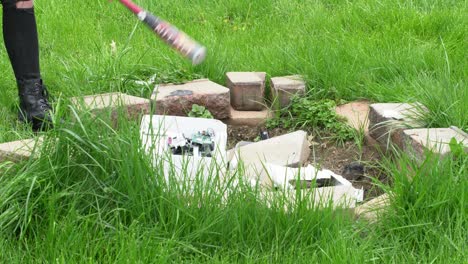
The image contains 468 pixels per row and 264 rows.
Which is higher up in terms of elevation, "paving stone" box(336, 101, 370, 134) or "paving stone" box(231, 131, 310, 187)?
"paving stone" box(336, 101, 370, 134)

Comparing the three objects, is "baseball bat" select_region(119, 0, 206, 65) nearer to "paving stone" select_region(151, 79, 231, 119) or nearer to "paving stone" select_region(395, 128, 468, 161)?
"paving stone" select_region(151, 79, 231, 119)

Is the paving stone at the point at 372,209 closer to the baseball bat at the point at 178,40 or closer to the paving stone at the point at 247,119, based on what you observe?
the baseball bat at the point at 178,40

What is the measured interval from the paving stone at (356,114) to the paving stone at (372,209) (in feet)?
3.20

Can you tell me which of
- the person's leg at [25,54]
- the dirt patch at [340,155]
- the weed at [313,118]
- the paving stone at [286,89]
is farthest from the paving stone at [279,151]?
the person's leg at [25,54]

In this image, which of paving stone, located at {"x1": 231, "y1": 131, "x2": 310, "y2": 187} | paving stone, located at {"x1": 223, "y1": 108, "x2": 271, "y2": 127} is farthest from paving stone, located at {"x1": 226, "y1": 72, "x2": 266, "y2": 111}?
paving stone, located at {"x1": 231, "y1": 131, "x2": 310, "y2": 187}

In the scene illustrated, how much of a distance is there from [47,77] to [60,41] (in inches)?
31.6

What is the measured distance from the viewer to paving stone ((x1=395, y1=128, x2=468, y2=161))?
324 cm

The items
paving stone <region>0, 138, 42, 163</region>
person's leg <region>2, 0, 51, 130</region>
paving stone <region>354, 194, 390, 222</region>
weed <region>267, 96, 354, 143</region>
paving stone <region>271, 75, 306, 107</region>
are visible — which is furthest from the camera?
paving stone <region>271, 75, 306, 107</region>

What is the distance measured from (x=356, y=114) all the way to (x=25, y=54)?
176 centimetres

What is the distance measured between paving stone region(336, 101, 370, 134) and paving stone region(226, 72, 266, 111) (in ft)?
1.45

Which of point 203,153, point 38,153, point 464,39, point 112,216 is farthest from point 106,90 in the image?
point 464,39

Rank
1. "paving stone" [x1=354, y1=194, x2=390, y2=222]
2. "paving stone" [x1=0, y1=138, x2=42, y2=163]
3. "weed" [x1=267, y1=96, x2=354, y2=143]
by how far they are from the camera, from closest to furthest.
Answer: "paving stone" [x1=354, y1=194, x2=390, y2=222] → "paving stone" [x1=0, y1=138, x2=42, y2=163] → "weed" [x1=267, y1=96, x2=354, y2=143]

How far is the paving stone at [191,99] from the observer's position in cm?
417

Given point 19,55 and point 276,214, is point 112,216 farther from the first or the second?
point 19,55
